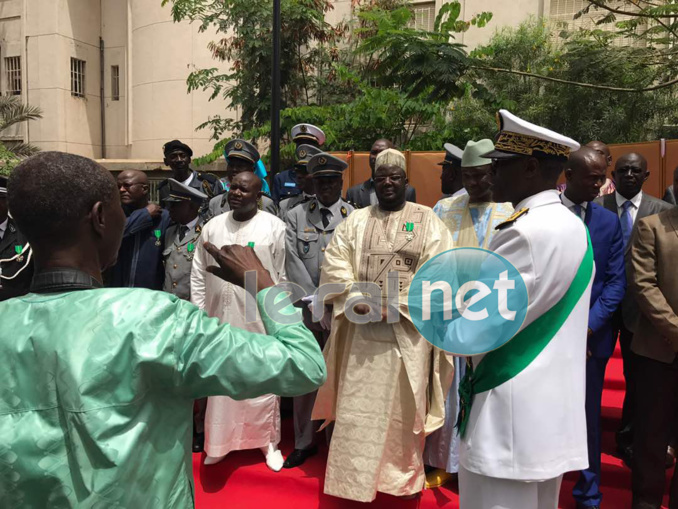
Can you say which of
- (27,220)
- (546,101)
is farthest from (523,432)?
(546,101)

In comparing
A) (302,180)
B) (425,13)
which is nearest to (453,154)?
(302,180)

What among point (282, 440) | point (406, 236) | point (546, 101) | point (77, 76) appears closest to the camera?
point (406, 236)

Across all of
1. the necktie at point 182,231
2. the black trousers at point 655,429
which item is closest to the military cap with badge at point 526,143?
the black trousers at point 655,429

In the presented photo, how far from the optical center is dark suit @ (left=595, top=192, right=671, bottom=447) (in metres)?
3.80

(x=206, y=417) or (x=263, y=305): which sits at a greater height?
(x=263, y=305)

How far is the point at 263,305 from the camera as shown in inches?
58.9

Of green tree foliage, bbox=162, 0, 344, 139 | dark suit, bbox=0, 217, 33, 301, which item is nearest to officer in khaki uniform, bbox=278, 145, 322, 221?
dark suit, bbox=0, 217, 33, 301

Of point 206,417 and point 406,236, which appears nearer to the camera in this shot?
point 406,236

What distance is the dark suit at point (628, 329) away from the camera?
12.5ft

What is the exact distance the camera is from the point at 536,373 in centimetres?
211

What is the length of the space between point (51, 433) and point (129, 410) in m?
0.17

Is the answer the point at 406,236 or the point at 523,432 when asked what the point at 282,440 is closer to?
the point at 406,236

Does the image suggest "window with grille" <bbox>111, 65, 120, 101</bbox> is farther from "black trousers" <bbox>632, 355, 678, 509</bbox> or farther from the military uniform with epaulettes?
"black trousers" <bbox>632, 355, 678, 509</bbox>

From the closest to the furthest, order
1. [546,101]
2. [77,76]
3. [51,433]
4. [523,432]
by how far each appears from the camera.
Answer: [51,433], [523,432], [546,101], [77,76]
